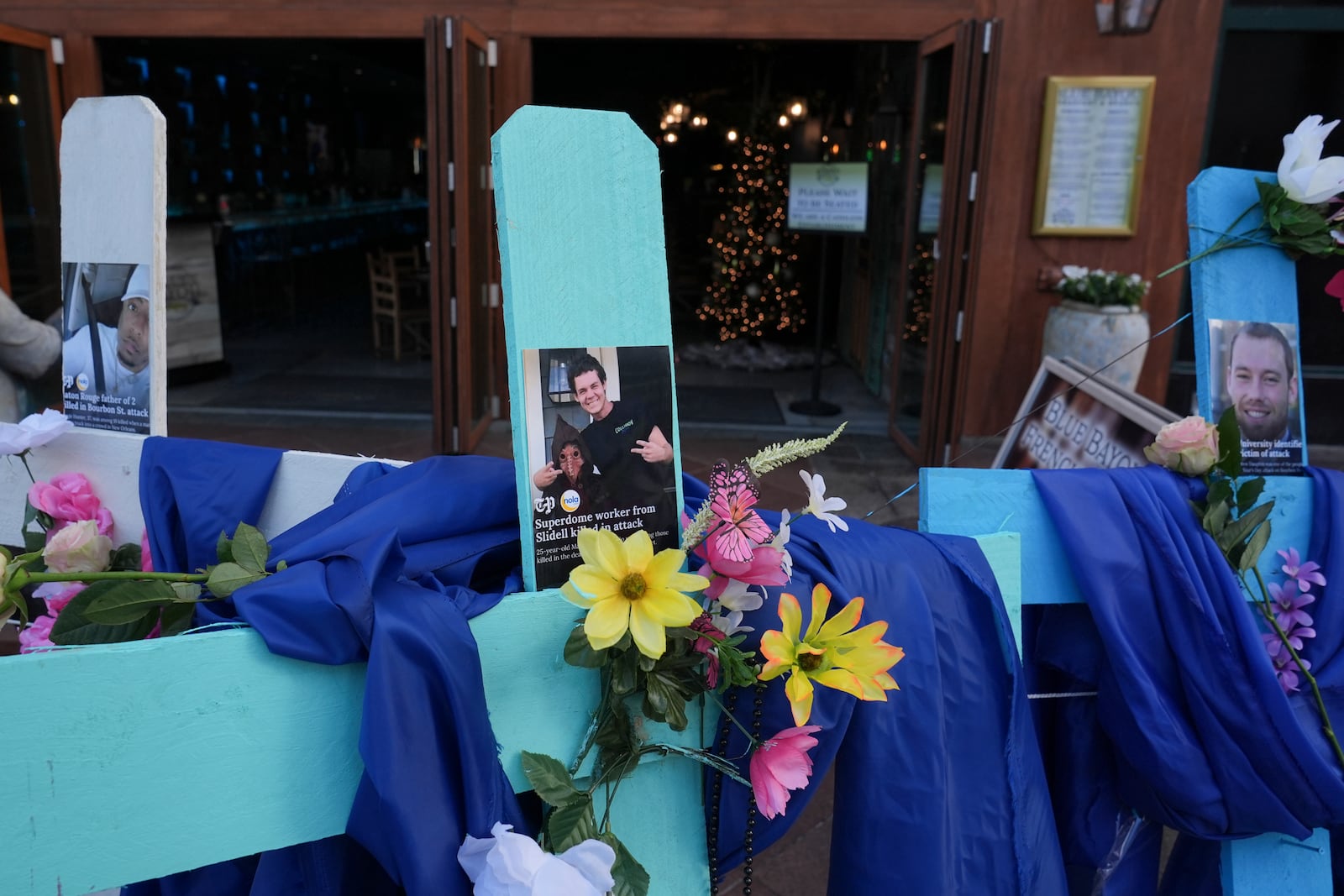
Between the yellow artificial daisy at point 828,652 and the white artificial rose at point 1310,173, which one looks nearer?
the yellow artificial daisy at point 828,652

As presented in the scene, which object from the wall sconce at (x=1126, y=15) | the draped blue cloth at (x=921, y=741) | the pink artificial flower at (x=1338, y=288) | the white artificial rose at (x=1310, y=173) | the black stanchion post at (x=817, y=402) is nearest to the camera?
the draped blue cloth at (x=921, y=741)

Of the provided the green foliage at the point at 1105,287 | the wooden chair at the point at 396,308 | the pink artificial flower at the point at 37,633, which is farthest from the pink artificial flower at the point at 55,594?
the wooden chair at the point at 396,308

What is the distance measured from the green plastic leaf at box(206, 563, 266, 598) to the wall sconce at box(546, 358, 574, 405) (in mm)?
334

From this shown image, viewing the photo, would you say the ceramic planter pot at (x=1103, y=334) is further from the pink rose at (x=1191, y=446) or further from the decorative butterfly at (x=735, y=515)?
the decorative butterfly at (x=735, y=515)

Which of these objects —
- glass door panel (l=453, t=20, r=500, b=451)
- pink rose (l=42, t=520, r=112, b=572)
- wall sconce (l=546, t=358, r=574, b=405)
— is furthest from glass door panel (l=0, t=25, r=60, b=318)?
wall sconce (l=546, t=358, r=574, b=405)

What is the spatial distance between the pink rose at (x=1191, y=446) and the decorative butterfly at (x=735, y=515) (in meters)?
0.75

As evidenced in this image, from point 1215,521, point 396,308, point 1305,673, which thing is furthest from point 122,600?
point 396,308

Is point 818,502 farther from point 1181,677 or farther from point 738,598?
point 1181,677

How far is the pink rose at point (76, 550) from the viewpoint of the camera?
1.13 metres

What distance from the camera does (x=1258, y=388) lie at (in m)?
1.43

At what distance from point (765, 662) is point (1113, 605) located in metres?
0.53

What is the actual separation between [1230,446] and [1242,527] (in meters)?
0.12

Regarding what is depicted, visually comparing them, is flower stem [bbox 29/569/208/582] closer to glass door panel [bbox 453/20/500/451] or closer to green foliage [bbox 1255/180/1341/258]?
green foliage [bbox 1255/180/1341/258]

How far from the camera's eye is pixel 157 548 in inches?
45.5
